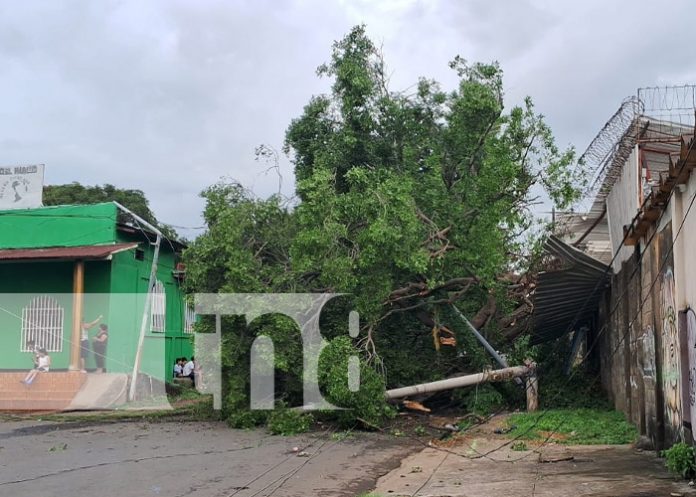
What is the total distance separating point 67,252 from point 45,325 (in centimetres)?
298

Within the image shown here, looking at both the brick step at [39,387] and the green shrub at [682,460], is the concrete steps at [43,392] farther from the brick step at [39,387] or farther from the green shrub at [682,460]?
the green shrub at [682,460]

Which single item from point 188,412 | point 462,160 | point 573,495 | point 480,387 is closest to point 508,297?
point 480,387

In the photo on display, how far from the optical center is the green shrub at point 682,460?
7930mm

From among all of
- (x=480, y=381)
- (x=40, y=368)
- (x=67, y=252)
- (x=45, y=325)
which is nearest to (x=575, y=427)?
(x=480, y=381)

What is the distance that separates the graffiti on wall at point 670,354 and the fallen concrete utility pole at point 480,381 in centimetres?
530

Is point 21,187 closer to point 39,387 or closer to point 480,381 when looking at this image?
point 39,387

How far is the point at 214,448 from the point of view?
11.6 meters

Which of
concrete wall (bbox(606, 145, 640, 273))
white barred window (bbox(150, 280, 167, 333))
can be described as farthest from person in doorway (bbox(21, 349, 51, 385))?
concrete wall (bbox(606, 145, 640, 273))

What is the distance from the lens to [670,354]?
9180 millimetres

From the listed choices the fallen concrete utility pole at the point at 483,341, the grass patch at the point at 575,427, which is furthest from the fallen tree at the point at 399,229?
the grass patch at the point at 575,427

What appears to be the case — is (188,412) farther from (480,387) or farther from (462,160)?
(462,160)

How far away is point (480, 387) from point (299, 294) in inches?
173

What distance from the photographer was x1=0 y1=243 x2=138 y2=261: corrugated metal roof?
59.2 ft

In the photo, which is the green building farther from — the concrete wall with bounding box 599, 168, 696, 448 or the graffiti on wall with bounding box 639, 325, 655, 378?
the graffiti on wall with bounding box 639, 325, 655, 378
